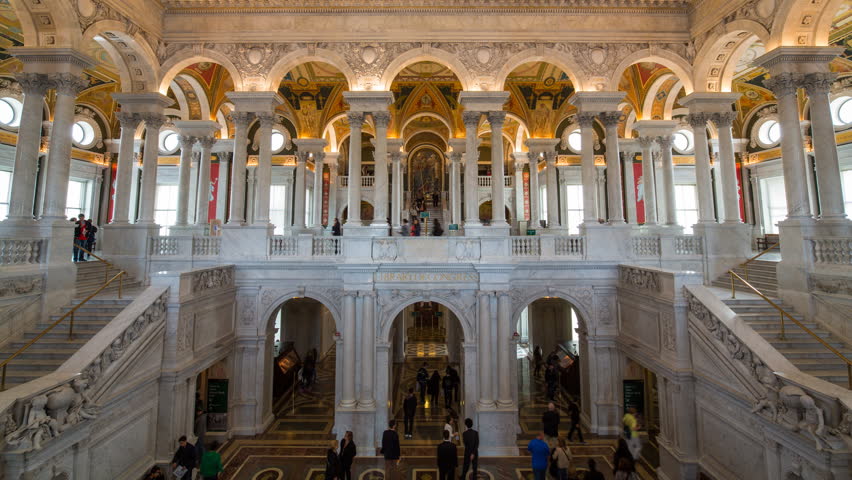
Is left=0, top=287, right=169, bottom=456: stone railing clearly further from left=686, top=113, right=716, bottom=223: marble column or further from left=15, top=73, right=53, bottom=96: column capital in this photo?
left=686, top=113, right=716, bottom=223: marble column

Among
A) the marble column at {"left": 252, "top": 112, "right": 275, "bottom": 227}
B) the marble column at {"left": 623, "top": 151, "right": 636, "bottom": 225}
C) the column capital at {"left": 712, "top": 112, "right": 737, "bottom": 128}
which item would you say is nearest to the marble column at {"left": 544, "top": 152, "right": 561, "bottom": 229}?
the marble column at {"left": 623, "top": 151, "right": 636, "bottom": 225}

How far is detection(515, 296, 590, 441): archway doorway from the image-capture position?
12.8m

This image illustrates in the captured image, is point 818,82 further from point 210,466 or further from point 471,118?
point 210,466

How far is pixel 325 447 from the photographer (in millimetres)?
11141

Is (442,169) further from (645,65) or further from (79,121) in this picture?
(79,121)

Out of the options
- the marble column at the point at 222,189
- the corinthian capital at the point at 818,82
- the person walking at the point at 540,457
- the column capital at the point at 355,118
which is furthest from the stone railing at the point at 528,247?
the marble column at the point at 222,189

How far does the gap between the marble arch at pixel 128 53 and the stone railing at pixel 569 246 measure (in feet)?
44.8

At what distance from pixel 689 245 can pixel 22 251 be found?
17.6 metres

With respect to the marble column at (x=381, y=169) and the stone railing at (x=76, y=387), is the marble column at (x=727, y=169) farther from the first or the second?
the stone railing at (x=76, y=387)

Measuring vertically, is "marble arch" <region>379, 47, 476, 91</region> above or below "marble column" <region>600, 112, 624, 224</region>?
above

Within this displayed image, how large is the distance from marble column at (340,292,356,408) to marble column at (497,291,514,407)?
4.13 metres

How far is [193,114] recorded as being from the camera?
51.6 ft

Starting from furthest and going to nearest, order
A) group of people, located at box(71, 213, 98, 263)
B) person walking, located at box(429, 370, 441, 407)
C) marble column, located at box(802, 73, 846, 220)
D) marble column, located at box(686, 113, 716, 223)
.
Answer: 1. person walking, located at box(429, 370, 441, 407)
2. group of people, located at box(71, 213, 98, 263)
3. marble column, located at box(686, 113, 716, 223)
4. marble column, located at box(802, 73, 846, 220)

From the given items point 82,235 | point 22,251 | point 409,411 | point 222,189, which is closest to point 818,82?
point 409,411
